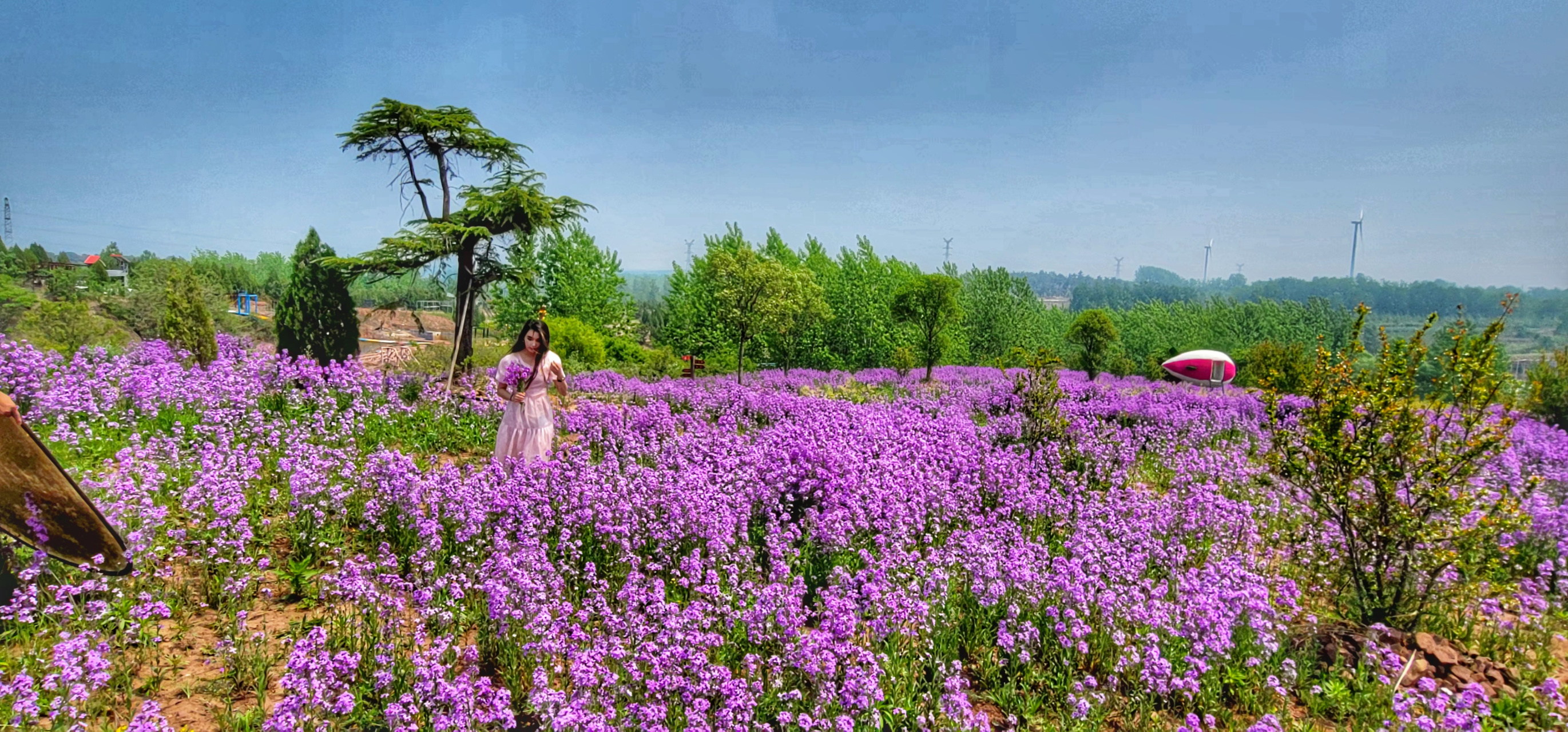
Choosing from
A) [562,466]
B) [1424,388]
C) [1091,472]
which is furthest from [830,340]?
[1424,388]

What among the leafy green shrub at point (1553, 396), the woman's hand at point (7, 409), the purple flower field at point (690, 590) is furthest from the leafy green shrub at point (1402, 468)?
the leafy green shrub at point (1553, 396)

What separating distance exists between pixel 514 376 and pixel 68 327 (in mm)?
16933

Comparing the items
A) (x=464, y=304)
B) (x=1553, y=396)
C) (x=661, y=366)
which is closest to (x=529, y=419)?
(x=464, y=304)

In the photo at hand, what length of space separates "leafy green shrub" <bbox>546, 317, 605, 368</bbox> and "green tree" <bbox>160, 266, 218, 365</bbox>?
784 cm

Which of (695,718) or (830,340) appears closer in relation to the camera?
(695,718)

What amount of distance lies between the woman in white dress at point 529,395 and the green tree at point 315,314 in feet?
32.5

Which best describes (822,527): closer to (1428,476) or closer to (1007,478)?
(1007,478)

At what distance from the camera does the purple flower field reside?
3516 millimetres

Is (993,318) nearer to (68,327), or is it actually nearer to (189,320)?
(189,320)

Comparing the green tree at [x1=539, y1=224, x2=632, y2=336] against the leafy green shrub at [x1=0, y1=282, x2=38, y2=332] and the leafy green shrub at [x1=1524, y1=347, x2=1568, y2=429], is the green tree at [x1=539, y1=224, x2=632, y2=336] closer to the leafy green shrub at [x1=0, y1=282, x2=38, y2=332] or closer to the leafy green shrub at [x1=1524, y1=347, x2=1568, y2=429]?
the leafy green shrub at [x1=0, y1=282, x2=38, y2=332]

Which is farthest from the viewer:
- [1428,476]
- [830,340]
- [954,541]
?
[830,340]

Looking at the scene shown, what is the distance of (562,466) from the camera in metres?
6.75

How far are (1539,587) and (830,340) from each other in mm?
23437

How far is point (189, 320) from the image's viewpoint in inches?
598
